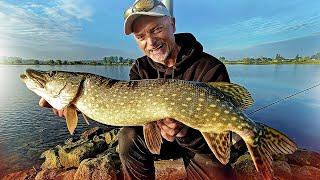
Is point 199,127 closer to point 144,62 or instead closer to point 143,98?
point 143,98

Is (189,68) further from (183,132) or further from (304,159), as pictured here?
(304,159)

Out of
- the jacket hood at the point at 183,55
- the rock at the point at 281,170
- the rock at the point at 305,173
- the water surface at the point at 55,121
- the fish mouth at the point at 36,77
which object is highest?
the jacket hood at the point at 183,55

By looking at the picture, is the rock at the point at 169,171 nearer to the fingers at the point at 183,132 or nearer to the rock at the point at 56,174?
the rock at the point at 56,174

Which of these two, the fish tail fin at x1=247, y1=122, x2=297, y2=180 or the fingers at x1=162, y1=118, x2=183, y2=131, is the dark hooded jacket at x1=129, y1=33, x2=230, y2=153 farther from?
the fish tail fin at x1=247, y1=122, x2=297, y2=180

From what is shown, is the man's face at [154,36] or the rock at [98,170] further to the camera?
the rock at [98,170]

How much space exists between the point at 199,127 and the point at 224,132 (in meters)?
0.17

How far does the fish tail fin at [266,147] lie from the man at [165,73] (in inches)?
19.2

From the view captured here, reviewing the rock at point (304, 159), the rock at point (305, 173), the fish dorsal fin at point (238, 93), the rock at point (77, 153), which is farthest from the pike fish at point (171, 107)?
the rock at point (304, 159)

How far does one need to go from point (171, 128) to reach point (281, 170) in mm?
2575

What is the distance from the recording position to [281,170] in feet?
14.1

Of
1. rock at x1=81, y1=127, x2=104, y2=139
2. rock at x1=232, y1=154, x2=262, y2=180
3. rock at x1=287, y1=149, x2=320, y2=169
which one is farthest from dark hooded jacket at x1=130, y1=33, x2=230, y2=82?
rock at x1=81, y1=127, x2=104, y2=139

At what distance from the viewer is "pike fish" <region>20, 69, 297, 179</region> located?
218 cm

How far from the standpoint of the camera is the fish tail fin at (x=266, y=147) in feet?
7.07

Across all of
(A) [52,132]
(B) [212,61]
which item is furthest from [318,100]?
(B) [212,61]
